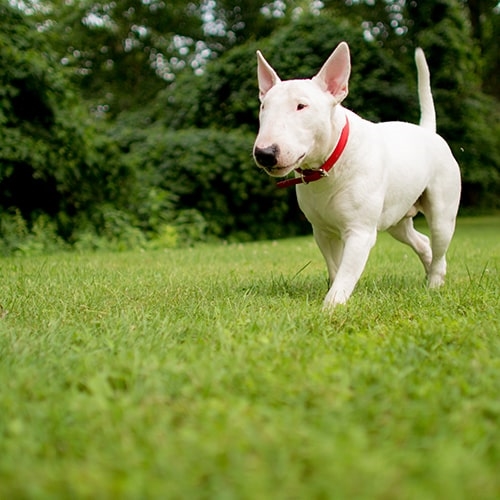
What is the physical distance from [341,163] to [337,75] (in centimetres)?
52

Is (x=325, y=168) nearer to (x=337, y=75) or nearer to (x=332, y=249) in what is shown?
(x=337, y=75)

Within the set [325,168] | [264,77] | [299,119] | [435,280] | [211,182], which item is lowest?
[211,182]

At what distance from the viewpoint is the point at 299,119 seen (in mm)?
3354

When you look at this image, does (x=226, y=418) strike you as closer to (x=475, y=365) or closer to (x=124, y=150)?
(x=475, y=365)

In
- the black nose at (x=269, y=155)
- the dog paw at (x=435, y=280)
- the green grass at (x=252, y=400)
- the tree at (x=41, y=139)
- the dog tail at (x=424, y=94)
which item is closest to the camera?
the green grass at (x=252, y=400)

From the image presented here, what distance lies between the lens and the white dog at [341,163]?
3352mm

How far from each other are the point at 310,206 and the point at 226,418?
8.07 feet

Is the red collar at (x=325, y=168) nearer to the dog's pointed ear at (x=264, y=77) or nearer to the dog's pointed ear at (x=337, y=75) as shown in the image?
the dog's pointed ear at (x=337, y=75)

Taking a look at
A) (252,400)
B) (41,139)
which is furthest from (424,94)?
(41,139)

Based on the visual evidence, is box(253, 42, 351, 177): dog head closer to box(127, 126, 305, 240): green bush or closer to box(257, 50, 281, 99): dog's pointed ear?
box(257, 50, 281, 99): dog's pointed ear

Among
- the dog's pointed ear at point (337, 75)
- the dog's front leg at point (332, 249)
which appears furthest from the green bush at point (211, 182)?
the dog's pointed ear at point (337, 75)

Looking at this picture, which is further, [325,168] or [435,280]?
[435,280]

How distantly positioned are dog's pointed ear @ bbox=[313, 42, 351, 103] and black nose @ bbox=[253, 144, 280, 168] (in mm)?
635

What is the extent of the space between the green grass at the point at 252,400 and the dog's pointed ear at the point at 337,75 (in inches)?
49.5
